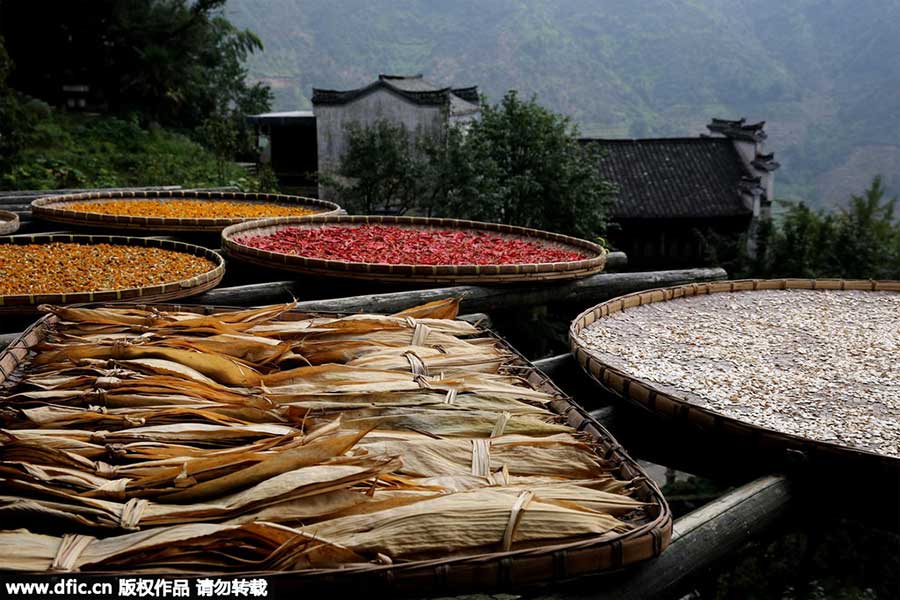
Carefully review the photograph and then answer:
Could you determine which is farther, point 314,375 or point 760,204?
point 760,204

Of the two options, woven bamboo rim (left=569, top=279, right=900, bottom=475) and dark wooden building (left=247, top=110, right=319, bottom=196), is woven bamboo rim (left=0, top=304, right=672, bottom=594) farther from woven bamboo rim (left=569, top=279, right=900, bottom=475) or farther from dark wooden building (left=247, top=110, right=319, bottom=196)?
dark wooden building (left=247, top=110, right=319, bottom=196)

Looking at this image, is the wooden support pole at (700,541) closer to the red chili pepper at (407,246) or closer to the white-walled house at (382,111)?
the red chili pepper at (407,246)

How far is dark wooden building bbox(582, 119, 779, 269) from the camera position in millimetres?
18078

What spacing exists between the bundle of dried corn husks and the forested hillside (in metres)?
43.3

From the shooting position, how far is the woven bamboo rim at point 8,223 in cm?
394

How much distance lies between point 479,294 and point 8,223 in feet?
8.23

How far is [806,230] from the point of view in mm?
17438

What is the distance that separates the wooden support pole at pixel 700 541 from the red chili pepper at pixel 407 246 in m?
1.80

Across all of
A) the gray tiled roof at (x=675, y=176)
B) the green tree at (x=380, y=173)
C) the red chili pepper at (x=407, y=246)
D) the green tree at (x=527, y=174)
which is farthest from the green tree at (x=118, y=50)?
the red chili pepper at (x=407, y=246)

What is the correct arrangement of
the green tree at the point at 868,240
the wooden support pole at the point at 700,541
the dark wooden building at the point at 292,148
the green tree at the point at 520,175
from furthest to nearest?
1. the dark wooden building at the point at 292,148
2. the green tree at the point at 868,240
3. the green tree at the point at 520,175
4. the wooden support pole at the point at 700,541

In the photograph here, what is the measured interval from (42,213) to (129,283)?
1995 mm

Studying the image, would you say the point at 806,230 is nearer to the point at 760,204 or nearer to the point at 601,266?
the point at 760,204

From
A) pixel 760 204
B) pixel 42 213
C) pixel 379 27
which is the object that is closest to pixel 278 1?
pixel 379 27

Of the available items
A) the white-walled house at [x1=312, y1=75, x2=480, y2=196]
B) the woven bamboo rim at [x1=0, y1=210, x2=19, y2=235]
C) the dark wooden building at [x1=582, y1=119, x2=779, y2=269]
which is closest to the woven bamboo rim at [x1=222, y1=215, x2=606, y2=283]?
the woven bamboo rim at [x1=0, y1=210, x2=19, y2=235]
